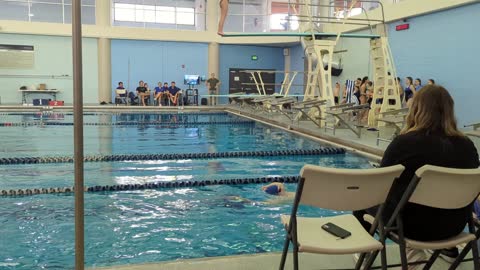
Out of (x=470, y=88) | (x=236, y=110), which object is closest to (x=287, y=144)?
(x=470, y=88)

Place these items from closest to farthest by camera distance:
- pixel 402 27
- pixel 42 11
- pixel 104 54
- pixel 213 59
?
1. pixel 402 27
2. pixel 104 54
3. pixel 42 11
4. pixel 213 59

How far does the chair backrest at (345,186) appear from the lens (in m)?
1.95

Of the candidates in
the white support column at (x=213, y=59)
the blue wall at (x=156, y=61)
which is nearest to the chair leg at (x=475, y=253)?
the white support column at (x=213, y=59)

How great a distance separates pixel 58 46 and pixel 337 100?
40.3 ft

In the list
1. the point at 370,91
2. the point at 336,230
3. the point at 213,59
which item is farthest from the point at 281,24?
the point at 336,230

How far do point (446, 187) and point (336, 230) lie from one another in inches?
21.7

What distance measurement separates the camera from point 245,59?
23141 millimetres

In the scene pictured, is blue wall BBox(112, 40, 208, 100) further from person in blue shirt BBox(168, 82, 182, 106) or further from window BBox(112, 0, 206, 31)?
person in blue shirt BBox(168, 82, 182, 106)

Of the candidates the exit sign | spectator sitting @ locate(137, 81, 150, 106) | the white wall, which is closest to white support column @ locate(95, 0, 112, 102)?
→ the white wall

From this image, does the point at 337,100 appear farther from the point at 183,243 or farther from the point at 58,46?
the point at 183,243

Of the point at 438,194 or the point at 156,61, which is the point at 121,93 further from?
the point at 438,194

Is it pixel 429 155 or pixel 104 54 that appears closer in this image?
pixel 429 155

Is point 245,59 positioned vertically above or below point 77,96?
above

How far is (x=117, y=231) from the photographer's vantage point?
4.10 m
